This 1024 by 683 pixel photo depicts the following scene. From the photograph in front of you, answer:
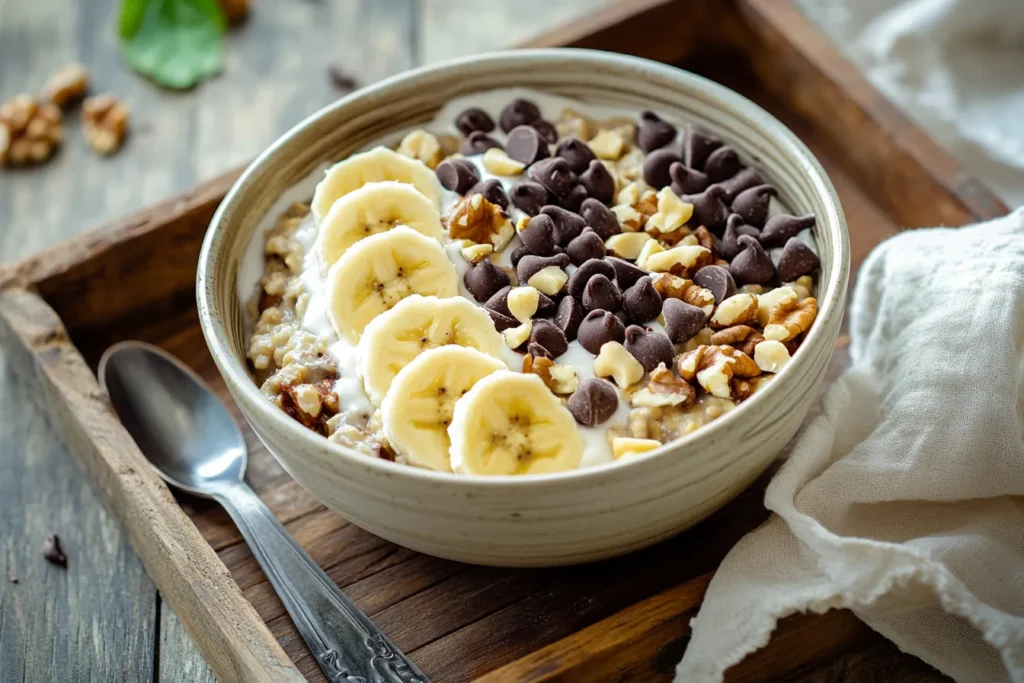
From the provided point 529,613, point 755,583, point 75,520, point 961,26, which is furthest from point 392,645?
point 961,26

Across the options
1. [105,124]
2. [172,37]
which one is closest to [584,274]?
[105,124]

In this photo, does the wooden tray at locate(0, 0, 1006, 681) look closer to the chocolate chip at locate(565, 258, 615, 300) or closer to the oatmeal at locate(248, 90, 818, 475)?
the oatmeal at locate(248, 90, 818, 475)

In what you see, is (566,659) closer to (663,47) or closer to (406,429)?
(406,429)

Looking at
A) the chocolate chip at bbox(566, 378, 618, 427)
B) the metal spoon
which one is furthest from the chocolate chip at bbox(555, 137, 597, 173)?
the metal spoon

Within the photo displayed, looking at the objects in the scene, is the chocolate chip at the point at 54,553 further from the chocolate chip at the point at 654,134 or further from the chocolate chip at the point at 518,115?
the chocolate chip at the point at 654,134

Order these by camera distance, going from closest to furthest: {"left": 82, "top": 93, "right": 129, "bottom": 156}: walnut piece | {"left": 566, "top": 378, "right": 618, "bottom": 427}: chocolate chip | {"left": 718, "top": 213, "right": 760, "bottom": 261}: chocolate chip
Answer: {"left": 566, "top": 378, "right": 618, "bottom": 427}: chocolate chip → {"left": 718, "top": 213, "right": 760, "bottom": 261}: chocolate chip → {"left": 82, "top": 93, "right": 129, "bottom": 156}: walnut piece

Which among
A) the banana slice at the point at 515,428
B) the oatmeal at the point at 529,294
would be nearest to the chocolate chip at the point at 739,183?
the oatmeal at the point at 529,294
